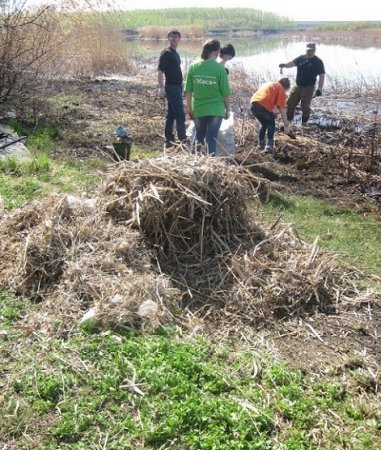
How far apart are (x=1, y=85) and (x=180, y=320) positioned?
8.84m

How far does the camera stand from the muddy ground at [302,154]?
402cm

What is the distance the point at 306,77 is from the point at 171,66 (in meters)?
4.15

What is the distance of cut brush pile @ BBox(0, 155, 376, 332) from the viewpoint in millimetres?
4285

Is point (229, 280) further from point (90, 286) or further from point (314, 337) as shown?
point (90, 286)

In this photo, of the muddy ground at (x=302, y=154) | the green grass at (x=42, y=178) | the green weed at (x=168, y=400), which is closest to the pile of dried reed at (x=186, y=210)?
the muddy ground at (x=302, y=154)

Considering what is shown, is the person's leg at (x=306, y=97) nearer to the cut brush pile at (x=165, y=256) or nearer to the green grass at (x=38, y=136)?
the green grass at (x=38, y=136)

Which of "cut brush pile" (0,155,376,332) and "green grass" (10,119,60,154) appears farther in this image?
"green grass" (10,119,60,154)

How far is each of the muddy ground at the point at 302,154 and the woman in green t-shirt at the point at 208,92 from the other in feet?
2.15

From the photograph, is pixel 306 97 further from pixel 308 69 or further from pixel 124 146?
pixel 124 146

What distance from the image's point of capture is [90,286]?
426 cm

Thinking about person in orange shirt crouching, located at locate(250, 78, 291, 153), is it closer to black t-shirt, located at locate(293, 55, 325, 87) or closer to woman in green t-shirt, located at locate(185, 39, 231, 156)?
woman in green t-shirt, located at locate(185, 39, 231, 156)

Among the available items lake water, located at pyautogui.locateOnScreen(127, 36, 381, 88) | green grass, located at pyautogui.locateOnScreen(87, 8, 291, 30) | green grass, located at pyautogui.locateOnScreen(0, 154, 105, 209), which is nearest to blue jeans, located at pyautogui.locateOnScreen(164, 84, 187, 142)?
green grass, located at pyautogui.locateOnScreen(0, 154, 105, 209)

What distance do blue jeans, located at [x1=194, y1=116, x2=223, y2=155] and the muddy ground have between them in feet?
1.61

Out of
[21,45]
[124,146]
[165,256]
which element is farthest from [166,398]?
[21,45]
